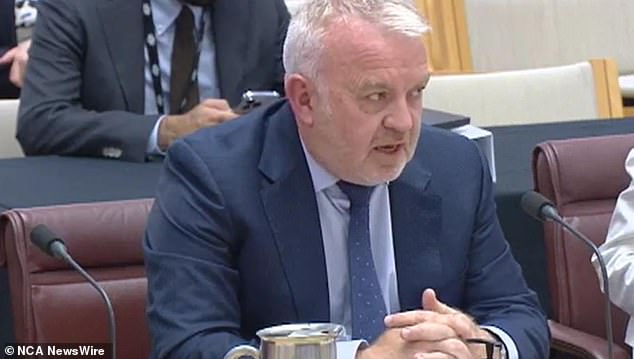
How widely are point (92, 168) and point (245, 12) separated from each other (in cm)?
57

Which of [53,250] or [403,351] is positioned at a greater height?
[53,250]

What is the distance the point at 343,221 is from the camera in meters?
2.19

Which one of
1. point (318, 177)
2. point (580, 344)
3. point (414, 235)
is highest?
point (318, 177)

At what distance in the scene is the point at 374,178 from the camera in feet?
6.80

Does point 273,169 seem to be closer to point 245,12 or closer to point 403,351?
point 403,351

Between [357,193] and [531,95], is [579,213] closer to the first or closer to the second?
[357,193]

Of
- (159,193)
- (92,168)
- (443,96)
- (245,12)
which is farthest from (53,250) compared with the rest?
(443,96)

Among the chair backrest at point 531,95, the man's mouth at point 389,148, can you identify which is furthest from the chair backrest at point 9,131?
the man's mouth at point 389,148

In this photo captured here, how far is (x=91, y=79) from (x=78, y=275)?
1.03 m

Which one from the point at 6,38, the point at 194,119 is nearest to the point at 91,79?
the point at 194,119

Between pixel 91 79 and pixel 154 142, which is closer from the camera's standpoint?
pixel 154 142

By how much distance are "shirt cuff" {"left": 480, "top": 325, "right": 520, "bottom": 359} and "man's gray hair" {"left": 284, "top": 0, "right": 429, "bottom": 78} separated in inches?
17.6

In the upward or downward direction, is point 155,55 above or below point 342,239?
above

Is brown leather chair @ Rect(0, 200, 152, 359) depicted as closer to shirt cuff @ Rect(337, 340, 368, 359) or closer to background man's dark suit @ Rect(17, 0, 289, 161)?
shirt cuff @ Rect(337, 340, 368, 359)
